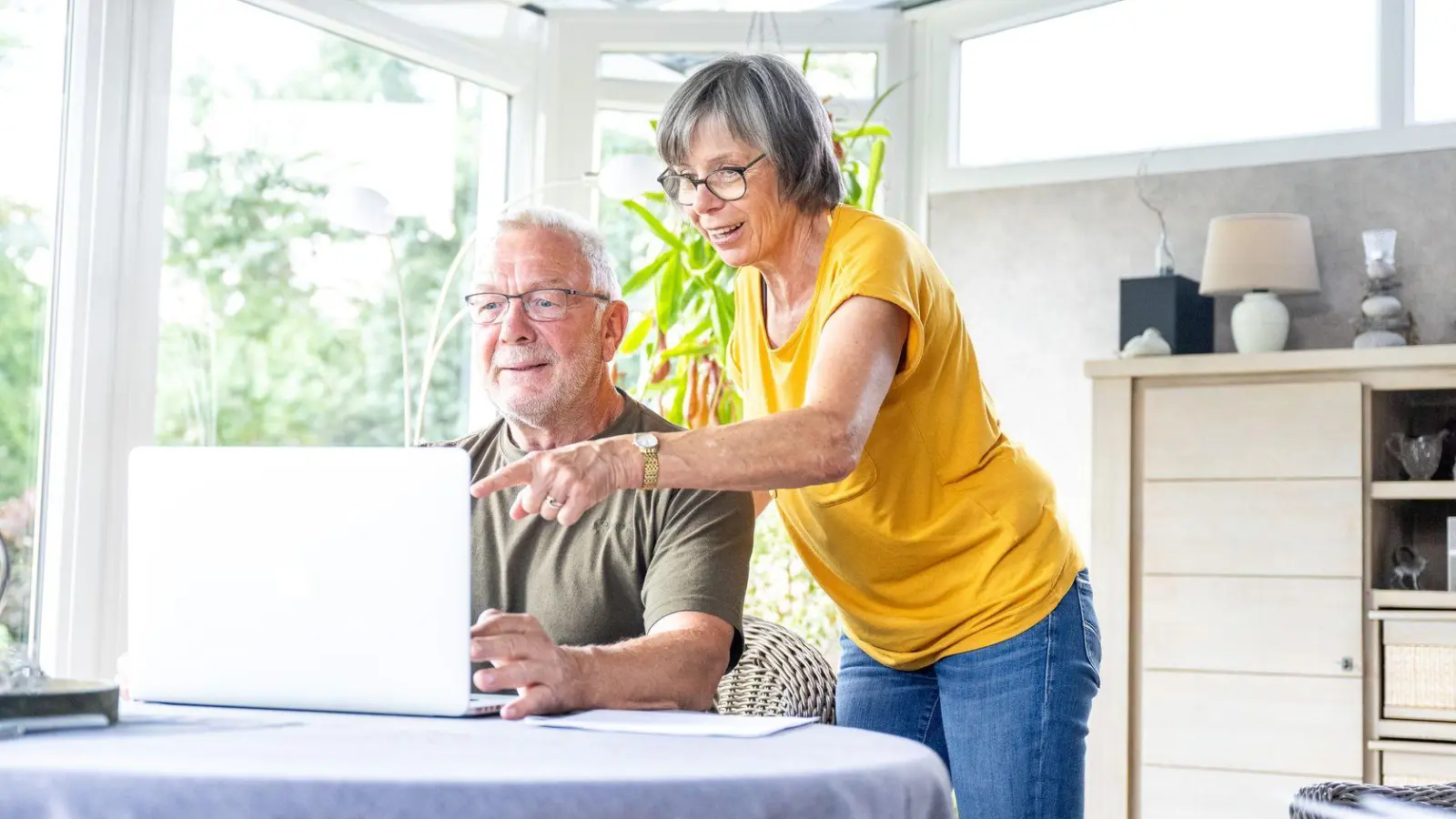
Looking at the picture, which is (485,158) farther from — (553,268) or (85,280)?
(553,268)

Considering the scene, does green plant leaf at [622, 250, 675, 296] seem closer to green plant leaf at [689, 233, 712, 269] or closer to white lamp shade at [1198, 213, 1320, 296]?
green plant leaf at [689, 233, 712, 269]

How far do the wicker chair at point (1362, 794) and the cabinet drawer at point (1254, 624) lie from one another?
87.2 inches

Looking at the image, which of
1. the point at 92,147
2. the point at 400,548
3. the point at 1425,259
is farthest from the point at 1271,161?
the point at 400,548

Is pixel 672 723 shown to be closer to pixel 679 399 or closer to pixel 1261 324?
pixel 679 399

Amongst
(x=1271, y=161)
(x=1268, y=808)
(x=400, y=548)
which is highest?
(x=1271, y=161)

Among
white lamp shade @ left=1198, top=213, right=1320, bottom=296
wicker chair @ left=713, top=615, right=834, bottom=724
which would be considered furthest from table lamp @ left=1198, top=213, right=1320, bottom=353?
wicker chair @ left=713, top=615, right=834, bottom=724

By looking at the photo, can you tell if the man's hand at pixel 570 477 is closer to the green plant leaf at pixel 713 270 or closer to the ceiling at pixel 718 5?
the green plant leaf at pixel 713 270

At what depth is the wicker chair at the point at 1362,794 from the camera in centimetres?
122

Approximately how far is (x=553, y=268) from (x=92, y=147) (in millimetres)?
1725

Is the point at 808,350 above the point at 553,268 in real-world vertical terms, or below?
below

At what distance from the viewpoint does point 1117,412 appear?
12.0ft

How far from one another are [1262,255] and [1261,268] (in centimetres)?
3

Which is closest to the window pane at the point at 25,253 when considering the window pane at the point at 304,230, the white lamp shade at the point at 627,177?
the window pane at the point at 304,230

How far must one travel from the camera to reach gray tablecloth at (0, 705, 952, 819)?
91cm
